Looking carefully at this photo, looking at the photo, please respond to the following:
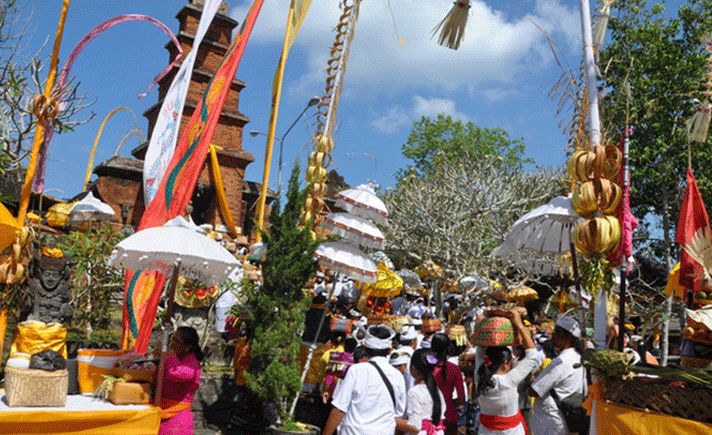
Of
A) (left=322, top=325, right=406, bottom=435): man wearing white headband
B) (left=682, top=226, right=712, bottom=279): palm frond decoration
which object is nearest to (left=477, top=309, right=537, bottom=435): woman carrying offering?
(left=322, top=325, right=406, bottom=435): man wearing white headband

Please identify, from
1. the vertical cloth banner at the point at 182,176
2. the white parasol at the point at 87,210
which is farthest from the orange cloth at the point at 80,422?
the white parasol at the point at 87,210

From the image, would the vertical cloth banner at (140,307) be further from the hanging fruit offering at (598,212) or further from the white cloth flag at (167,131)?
the hanging fruit offering at (598,212)

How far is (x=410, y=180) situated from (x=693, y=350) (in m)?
21.0

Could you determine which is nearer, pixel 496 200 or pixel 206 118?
pixel 206 118

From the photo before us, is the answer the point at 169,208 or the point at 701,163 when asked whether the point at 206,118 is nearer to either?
the point at 169,208

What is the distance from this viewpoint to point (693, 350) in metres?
4.95

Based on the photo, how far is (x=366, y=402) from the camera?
4.96 metres

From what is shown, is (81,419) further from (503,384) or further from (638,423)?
(638,423)

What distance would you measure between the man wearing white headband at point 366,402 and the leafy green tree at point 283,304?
3.17m

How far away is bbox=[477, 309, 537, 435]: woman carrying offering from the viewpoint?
4.96 meters

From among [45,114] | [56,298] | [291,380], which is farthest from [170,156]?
[56,298]

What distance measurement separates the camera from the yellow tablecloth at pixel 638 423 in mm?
3297

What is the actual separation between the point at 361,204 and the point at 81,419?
4469 millimetres

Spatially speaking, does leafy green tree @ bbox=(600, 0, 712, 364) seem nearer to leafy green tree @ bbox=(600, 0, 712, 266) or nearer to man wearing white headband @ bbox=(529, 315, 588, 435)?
leafy green tree @ bbox=(600, 0, 712, 266)
